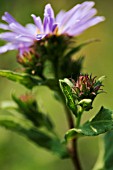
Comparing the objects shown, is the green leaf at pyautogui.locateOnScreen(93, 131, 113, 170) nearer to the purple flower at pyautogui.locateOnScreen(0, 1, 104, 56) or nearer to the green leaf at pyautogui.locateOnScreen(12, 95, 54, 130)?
the green leaf at pyautogui.locateOnScreen(12, 95, 54, 130)

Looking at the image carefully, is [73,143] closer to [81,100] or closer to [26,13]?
[81,100]

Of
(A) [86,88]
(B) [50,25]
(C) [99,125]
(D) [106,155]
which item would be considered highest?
(B) [50,25]

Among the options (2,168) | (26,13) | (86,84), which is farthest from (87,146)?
(86,84)

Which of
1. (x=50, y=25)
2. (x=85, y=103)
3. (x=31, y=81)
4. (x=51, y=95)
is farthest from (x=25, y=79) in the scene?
(x=51, y=95)

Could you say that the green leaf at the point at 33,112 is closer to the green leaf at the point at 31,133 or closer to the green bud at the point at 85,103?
the green leaf at the point at 31,133

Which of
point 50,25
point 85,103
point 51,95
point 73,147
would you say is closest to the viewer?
point 85,103

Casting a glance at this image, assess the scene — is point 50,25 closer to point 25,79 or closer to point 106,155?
point 25,79
